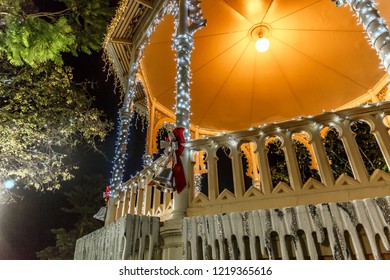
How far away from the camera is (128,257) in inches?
118

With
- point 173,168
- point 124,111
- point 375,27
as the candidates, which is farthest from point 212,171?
point 124,111

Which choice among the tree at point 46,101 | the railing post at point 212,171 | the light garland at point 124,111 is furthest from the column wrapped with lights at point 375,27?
the tree at point 46,101

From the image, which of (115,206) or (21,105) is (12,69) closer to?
(21,105)

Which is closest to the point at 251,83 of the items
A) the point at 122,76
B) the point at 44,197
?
the point at 122,76

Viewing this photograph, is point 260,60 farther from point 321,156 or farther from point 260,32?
point 321,156

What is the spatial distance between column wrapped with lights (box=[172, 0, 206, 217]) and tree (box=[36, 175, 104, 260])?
15.9m

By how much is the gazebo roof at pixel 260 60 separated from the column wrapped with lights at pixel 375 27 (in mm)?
3349

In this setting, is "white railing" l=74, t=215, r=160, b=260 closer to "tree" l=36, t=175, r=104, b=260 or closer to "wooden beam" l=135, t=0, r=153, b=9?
"wooden beam" l=135, t=0, r=153, b=9

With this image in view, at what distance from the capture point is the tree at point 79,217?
16.2 m

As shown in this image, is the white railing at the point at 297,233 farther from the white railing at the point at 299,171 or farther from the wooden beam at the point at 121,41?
the wooden beam at the point at 121,41

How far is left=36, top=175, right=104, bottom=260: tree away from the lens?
16.2m

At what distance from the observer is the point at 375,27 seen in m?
2.78

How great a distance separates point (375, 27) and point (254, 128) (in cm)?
167

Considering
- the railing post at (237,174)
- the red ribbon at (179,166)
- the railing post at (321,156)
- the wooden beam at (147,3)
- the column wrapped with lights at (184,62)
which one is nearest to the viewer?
the railing post at (321,156)
